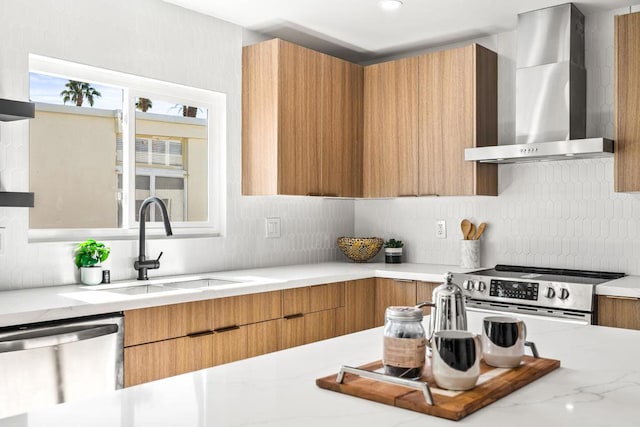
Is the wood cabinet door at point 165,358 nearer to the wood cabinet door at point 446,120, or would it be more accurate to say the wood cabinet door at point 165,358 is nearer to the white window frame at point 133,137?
the white window frame at point 133,137

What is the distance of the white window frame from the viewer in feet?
9.85

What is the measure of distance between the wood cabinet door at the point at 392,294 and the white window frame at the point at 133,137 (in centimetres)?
110

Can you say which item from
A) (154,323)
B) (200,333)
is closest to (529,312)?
(200,333)

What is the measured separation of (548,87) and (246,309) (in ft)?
7.21

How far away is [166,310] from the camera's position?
8.63 ft

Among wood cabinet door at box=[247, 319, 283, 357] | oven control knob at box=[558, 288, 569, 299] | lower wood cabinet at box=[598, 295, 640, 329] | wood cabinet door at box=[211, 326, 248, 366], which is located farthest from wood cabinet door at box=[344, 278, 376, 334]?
lower wood cabinet at box=[598, 295, 640, 329]

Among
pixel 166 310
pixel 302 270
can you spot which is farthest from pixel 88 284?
pixel 302 270

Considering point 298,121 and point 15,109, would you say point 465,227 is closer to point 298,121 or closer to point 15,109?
point 298,121

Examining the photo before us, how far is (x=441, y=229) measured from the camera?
426cm

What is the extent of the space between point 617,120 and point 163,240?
2621 millimetres

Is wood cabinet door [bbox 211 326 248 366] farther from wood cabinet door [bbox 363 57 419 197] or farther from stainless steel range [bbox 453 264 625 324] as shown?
wood cabinet door [bbox 363 57 419 197]

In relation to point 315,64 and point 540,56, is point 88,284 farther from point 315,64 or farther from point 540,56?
point 540,56

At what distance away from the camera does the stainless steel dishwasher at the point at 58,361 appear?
83.4 inches

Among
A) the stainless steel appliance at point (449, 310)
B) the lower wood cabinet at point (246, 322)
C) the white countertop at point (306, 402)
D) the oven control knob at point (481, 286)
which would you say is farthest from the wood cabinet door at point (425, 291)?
the stainless steel appliance at point (449, 310)
